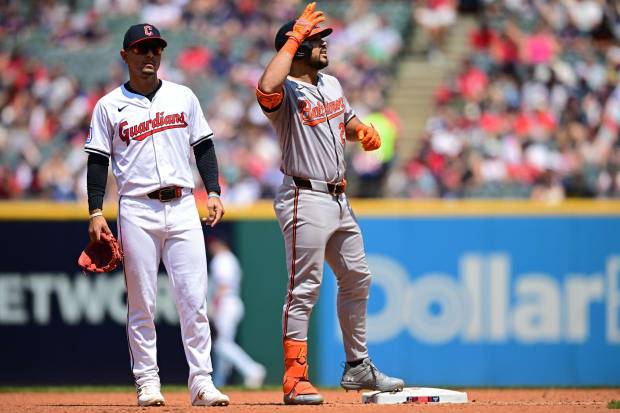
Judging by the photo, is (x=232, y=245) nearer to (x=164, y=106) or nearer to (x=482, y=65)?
(x=164, y=106)

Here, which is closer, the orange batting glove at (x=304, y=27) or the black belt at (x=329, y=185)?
the orange batting glove at (x=304, y=27)

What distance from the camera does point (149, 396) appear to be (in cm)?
557

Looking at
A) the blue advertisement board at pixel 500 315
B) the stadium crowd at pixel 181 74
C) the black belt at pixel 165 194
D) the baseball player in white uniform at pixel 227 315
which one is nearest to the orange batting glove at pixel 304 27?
the black belt at pixel 165 194

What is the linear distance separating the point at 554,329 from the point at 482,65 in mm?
5945

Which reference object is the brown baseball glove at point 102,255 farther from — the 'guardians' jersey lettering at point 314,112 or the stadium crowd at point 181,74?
the stadium crowd at point 181,74

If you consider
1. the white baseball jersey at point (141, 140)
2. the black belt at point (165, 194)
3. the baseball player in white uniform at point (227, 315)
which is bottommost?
the baseball player in white uniform at point (227, 315)

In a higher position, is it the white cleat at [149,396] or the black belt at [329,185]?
the black belt at [329,185]

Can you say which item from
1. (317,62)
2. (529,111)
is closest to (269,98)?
(317,62)

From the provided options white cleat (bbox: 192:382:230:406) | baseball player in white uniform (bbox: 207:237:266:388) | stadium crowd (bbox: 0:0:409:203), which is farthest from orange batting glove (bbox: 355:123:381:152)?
stadium crowd (bbox: 0:0:409:203)

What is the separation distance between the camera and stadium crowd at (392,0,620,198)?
1183 cm

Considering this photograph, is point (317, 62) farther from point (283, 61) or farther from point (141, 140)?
point (141, 140)

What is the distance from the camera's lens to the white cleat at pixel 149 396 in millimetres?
5569

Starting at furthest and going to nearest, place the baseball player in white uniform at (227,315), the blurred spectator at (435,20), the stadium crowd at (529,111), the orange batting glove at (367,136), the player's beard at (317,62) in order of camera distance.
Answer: the blurred spectator at (435,20), the stadium crowd at (529,111), the baseball player in white uniform at (227,315), the orange batting glove at (367,136), the player's beard at (317,62)

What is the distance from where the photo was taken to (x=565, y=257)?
9734 millimetres
